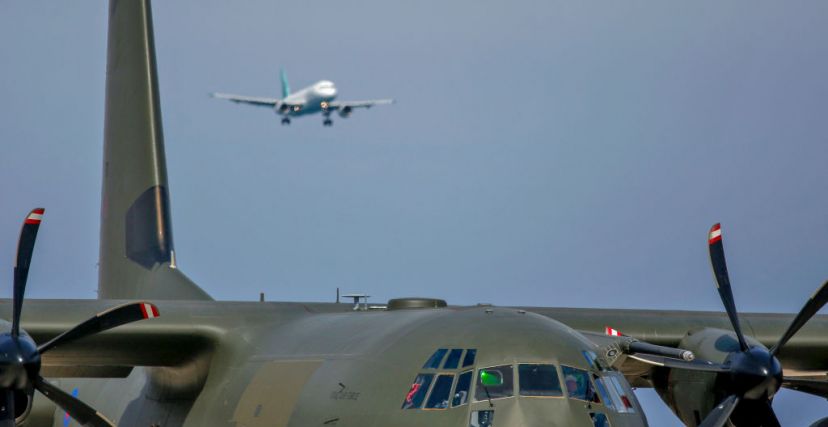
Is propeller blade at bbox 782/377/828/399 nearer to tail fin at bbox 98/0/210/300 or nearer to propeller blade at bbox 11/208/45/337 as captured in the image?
tail fin at bbox 98/0/210/300

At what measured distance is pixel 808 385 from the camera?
1847 centimetres

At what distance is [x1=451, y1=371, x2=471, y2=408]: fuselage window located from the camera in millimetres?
12047

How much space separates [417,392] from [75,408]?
6.46 m

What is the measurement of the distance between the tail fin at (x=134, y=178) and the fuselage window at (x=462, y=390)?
→ 416 inches

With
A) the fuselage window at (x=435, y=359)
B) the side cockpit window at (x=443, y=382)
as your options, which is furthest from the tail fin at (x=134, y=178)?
the side cockpit window at (x=443, y=382)

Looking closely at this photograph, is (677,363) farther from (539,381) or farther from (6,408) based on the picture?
(6,408)

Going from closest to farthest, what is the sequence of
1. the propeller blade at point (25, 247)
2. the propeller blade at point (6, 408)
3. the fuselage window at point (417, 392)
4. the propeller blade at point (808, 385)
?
1. the fuselage window at point (417, 392)
2. the propeller blade at point (6, 408)
3. the propeller blade at point (25, 247)
4. the propeller blade at point (808, 385)

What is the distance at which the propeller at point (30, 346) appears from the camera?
1514cm

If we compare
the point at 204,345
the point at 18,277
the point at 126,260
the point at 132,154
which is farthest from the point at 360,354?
the point at 132,154

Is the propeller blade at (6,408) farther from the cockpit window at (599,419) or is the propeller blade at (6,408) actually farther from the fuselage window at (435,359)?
the cockpit window at (599,419)

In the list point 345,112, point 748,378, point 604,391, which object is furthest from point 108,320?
point 345,112

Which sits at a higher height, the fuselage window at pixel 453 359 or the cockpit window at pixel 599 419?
the fuselage window at pixel 453 359

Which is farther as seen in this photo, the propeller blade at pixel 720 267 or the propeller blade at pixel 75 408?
the propeller blade at pixel 720 267

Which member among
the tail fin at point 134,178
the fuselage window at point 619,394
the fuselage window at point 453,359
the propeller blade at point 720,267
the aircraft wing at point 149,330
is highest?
the tail fin at point 134,178
